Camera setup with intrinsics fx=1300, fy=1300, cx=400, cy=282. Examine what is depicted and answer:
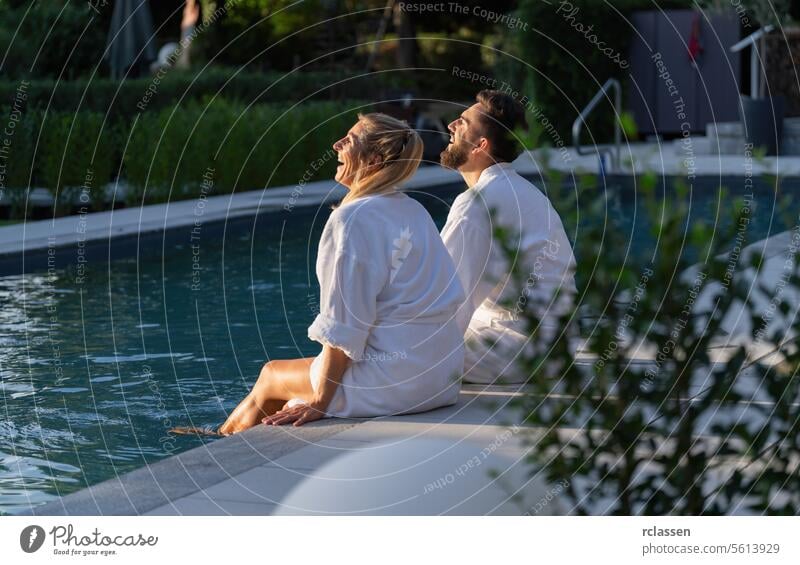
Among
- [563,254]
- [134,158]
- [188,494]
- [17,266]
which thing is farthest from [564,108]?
[188,494]

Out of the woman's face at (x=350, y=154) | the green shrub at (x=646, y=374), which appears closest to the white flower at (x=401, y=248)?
the woman's face at (x=350, y=154)

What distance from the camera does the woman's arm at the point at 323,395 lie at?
4.53m

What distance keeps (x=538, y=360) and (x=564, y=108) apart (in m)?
20.0

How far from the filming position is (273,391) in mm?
4875

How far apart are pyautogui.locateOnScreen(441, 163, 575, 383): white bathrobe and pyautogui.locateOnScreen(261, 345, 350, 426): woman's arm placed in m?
0.64

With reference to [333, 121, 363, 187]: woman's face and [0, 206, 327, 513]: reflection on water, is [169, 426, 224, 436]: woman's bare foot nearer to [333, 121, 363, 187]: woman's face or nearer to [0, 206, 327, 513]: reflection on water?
[0, 206, 327, 513]: reflection on water

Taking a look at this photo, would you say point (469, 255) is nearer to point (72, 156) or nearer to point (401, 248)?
point (401, 248)

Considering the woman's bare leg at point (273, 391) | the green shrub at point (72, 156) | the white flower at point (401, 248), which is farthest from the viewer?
the green shrub at point (72, 156)

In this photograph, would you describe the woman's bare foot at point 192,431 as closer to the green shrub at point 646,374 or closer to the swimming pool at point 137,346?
the swimming pool at point 137,346

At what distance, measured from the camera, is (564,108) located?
21984mm

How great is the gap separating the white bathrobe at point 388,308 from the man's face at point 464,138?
660mm

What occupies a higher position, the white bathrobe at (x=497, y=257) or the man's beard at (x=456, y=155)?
the man's beard at (x=456, y=155)

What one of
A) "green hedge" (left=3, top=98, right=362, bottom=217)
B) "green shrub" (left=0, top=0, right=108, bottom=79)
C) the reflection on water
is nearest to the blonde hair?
the reflection on water
